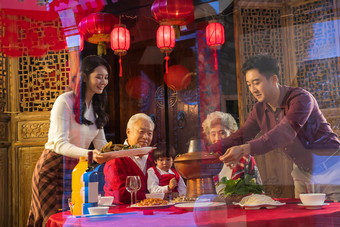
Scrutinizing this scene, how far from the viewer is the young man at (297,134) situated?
1.68 meters

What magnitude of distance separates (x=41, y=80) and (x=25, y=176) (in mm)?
948

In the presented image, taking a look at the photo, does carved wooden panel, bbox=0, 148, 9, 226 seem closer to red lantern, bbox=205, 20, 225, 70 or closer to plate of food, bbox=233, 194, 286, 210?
red lantern, bbox=205, 20, 225, 70

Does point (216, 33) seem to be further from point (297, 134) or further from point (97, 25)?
point (297, 134)

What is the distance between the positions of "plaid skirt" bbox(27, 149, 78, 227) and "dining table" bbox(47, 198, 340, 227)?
0.82 meters

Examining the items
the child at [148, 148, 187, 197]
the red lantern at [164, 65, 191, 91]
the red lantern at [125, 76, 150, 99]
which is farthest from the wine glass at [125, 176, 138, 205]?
the red lantern at [125, 76, 150, 99]

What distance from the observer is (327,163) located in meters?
1.79

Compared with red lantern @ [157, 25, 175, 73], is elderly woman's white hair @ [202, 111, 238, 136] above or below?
below

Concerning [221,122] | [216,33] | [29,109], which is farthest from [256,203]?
[29,109]

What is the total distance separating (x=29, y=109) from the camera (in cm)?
387

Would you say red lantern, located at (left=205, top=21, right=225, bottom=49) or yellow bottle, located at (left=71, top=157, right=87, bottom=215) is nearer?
yellow bottle, located at (left=71, top=157, right=87, bottom=215)

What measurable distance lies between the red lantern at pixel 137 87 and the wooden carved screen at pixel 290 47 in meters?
1.40

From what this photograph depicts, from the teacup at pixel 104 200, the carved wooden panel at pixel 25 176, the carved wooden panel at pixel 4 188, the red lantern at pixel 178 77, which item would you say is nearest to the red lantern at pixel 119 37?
the red lantern at pixel 178 77

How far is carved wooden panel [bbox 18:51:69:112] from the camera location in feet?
12.4

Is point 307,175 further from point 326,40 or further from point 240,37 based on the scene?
point 240,37
